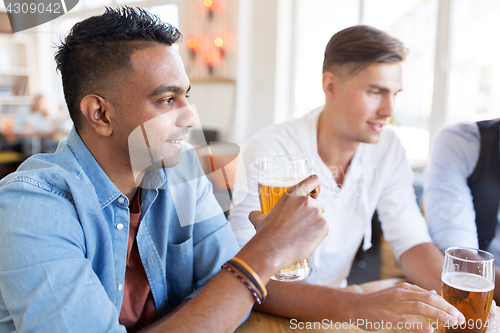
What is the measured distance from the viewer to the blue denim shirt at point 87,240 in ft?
1.75

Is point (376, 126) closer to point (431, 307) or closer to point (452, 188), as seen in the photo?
point (452, 188)

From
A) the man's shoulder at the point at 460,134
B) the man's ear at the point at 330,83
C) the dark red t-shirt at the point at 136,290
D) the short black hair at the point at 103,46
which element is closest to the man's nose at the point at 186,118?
the short black hair at the point at 103,46

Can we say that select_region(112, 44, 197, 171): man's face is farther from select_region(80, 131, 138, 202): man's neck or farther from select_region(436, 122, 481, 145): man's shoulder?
select_region(436, 122, 481, 145): man's shoulder

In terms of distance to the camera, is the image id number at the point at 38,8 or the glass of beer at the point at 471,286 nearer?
the glass of beer at the point at 471,286

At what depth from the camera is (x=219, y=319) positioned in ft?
1.78

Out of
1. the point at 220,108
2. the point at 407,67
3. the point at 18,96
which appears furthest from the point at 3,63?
the point at 407,67

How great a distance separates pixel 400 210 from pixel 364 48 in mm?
578

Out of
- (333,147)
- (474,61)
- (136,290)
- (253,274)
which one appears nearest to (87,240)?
(136,290)

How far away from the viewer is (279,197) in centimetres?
64

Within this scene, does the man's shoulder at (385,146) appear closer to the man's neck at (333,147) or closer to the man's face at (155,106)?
the man's neck at (333,147)

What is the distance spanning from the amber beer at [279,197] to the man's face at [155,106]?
8.3 inches

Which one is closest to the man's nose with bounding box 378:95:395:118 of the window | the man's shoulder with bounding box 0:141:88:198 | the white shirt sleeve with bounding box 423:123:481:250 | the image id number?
the white shirt sleeve with bounding box 423:123:481:250

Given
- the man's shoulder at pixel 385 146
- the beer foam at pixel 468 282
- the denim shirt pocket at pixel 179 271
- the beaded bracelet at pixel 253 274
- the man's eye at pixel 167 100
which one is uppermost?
the man's eye at pixel 167 100

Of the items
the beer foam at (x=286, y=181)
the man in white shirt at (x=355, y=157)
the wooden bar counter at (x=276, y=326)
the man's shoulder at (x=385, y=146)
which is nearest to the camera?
the beer foam at (x=286, y=181)
